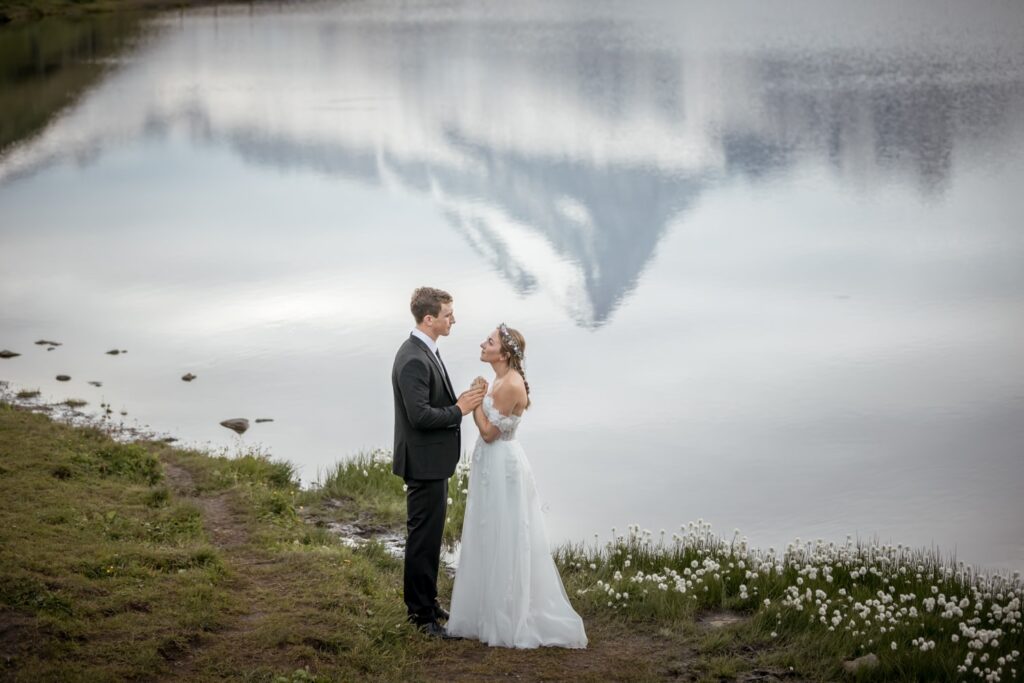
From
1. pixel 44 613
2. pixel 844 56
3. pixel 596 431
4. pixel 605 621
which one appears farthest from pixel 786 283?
pixel 844 56

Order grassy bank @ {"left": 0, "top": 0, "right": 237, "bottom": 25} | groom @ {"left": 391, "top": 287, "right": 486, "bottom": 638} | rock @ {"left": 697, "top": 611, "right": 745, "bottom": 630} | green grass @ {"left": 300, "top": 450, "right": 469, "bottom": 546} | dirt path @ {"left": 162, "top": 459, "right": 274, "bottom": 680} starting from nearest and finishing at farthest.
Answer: dirt path @ {"left": 162, "top": 459, "right": 274, "bottom": 680} < groom @ {"left": 391, "top": 287, "right": 486, "bottom": 638} < rock @ {"left": 697, "top": 611, "right": 745, "bottom": 630} < green grass @ {"left": 300, "top": 450, "right": 469, "bottom": 546} < grassy bank @ {"left": 0, "top": 0, "right": 237, "bottom": 25}

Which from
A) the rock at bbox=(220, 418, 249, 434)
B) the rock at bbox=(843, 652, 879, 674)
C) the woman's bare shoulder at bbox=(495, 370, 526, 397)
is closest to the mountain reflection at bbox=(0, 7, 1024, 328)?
the rock at bbox=(220, 418, 249, 434)

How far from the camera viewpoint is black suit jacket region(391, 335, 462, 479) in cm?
920

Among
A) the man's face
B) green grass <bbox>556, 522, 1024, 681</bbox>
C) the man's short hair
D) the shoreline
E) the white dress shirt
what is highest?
the shoreline

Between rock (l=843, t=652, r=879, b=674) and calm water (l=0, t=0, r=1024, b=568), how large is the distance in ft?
11.5

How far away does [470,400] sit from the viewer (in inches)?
368

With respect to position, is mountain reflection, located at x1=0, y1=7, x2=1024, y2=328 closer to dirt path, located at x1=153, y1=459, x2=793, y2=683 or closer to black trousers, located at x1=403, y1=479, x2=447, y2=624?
dirt path, located at x1=153, y1=459, x2=793, y2=683

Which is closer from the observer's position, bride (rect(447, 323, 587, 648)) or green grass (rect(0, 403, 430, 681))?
A: green grass (rect(0, 403, 430, 681))

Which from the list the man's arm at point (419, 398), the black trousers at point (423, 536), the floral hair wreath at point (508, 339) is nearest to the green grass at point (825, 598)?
the black trousers at point (423, 536)

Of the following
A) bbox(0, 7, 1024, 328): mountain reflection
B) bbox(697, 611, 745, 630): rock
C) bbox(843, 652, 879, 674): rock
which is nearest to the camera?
bbox(843, 652, 879, 674): rock

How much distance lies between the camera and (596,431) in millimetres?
15828

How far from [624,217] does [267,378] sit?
1324 cm

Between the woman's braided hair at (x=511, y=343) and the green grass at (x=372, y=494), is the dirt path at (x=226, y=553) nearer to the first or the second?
the green grass at (x=372, y=494)

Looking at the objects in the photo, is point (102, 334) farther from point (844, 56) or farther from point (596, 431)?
point (844, 56)
